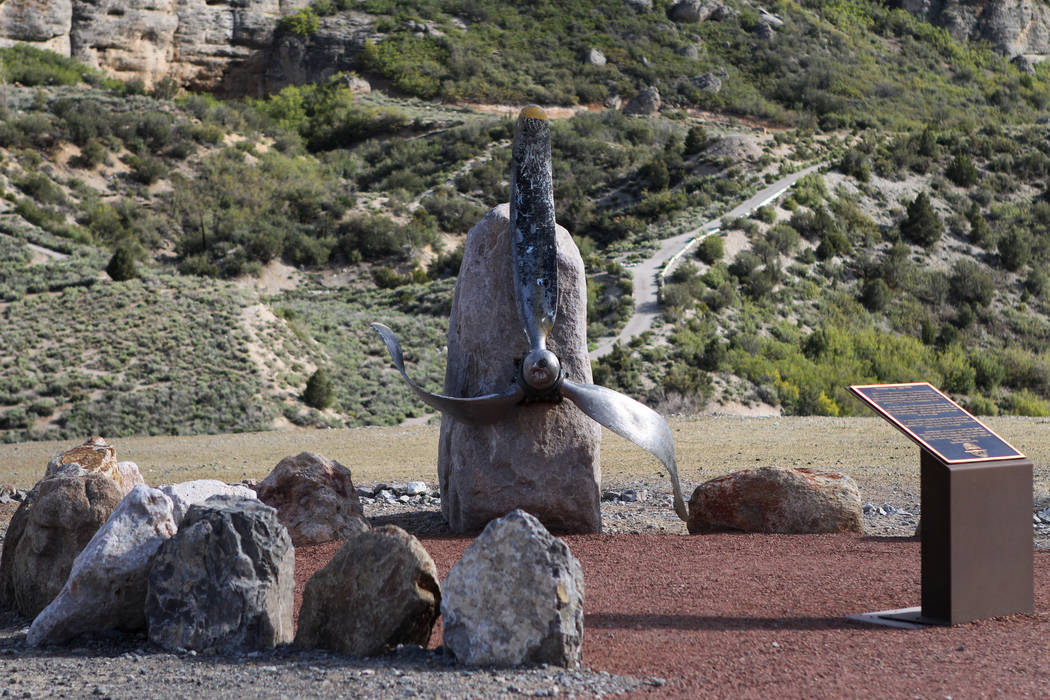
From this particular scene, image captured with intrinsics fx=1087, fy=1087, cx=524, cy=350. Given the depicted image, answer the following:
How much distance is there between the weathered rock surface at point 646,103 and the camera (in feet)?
228

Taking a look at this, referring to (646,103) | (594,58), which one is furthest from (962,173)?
(594,58)

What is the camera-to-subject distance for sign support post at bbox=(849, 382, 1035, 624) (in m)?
6.61

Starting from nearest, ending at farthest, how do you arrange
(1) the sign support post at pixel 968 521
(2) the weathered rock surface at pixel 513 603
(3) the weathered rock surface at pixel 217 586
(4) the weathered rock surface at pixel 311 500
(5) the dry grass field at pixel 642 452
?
1. (2) the weathered rock surface at pixel 513 603
2. (3) the weathered rock surface at pixel 217 586
3. (1) the sign support post at pixel 968 521
4. (4) the weathered rock surface at pixel 311 500
5. (5) the dry grass field at pixel 642 452

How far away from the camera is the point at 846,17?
283ft

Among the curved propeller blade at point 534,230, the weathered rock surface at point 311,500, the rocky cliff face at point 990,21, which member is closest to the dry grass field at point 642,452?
the curved propeller blade at point 534,230

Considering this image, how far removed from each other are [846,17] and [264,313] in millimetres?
68804

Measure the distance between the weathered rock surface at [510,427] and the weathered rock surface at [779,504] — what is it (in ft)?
4.06

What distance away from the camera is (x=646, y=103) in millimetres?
69375

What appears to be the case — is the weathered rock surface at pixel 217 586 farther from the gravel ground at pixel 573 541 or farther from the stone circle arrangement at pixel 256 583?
the gravel ground at pixel 573 541

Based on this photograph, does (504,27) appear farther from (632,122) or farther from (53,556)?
(53,556)

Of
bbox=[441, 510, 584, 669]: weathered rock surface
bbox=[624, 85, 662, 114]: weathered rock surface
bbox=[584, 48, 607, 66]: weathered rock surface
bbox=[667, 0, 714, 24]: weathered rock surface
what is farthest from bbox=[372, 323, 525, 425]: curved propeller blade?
bbox=[667, 0, 714, 24]: weathered rock surface

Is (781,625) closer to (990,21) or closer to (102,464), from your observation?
(102,464)

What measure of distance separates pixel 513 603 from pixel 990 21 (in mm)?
96709

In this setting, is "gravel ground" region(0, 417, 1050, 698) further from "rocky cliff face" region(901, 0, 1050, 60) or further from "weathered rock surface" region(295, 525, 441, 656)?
"rocky cliff face" region(901, 0, 1050, 60)
